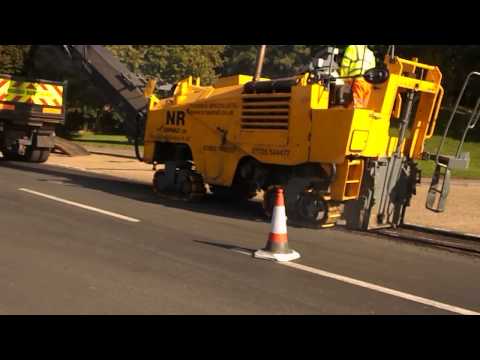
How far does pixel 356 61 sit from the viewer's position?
8.85 m

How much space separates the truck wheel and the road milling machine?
24.3ft

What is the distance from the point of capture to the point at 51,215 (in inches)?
332

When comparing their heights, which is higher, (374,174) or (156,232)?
(374,174)

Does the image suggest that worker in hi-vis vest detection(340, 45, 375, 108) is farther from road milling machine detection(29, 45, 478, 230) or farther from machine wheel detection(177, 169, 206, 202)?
machine wheel detection(177, 169, 206, 202)

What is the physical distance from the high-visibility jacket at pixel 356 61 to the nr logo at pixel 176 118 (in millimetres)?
3214

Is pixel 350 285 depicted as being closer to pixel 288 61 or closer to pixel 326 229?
pixel 326 229

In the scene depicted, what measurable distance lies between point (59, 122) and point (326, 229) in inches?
389

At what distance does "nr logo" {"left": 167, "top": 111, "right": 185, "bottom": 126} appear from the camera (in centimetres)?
1071

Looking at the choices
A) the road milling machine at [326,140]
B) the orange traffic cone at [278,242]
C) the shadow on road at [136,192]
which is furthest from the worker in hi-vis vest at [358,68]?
the orange traffic cone at [278,242]

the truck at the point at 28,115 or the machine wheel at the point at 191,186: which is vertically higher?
the truck at the point at 28,115

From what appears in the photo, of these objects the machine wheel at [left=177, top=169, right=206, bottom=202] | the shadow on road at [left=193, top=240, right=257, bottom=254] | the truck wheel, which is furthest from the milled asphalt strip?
the truck wheel

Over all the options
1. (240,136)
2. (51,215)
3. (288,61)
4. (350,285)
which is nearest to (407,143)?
(240,136)

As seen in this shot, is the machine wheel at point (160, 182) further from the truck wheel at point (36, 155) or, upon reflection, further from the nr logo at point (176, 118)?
the truck wheel at point (36, 155)

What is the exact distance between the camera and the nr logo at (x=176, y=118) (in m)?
10.7
